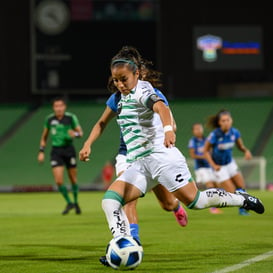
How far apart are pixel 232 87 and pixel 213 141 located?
17.4 metres

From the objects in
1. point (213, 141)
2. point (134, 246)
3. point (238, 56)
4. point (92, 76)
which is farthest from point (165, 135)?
point (238, 56)

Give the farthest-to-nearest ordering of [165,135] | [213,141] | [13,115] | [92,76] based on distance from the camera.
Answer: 1. [13,115]
2. [92,76]
3. [213,141]
4. [165,135]

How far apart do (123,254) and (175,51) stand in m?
26.2

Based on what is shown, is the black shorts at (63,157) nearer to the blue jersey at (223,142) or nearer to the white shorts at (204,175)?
the blue jersey at (223,142)

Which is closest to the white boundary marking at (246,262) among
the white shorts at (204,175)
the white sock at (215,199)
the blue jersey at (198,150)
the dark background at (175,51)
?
the white sock at (215,199)

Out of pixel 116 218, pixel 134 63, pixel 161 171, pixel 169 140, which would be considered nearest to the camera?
pixel 169 140

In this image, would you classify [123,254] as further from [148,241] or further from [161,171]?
[148,241]

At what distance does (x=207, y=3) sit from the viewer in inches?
1346

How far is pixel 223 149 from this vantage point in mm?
17078

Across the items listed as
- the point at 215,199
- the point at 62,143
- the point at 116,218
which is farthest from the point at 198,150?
the point at 116,218

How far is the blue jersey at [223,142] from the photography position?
1695 centimetres

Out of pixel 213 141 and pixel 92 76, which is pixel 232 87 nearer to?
pixel 92 76

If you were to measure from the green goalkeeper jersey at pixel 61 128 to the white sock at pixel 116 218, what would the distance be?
31.4ft

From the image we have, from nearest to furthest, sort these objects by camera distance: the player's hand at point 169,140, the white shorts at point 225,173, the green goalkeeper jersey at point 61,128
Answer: the player's hand at point 169,140 < the white shorts at point 225,173 < the green goalkeeper jersey at point 61,128
